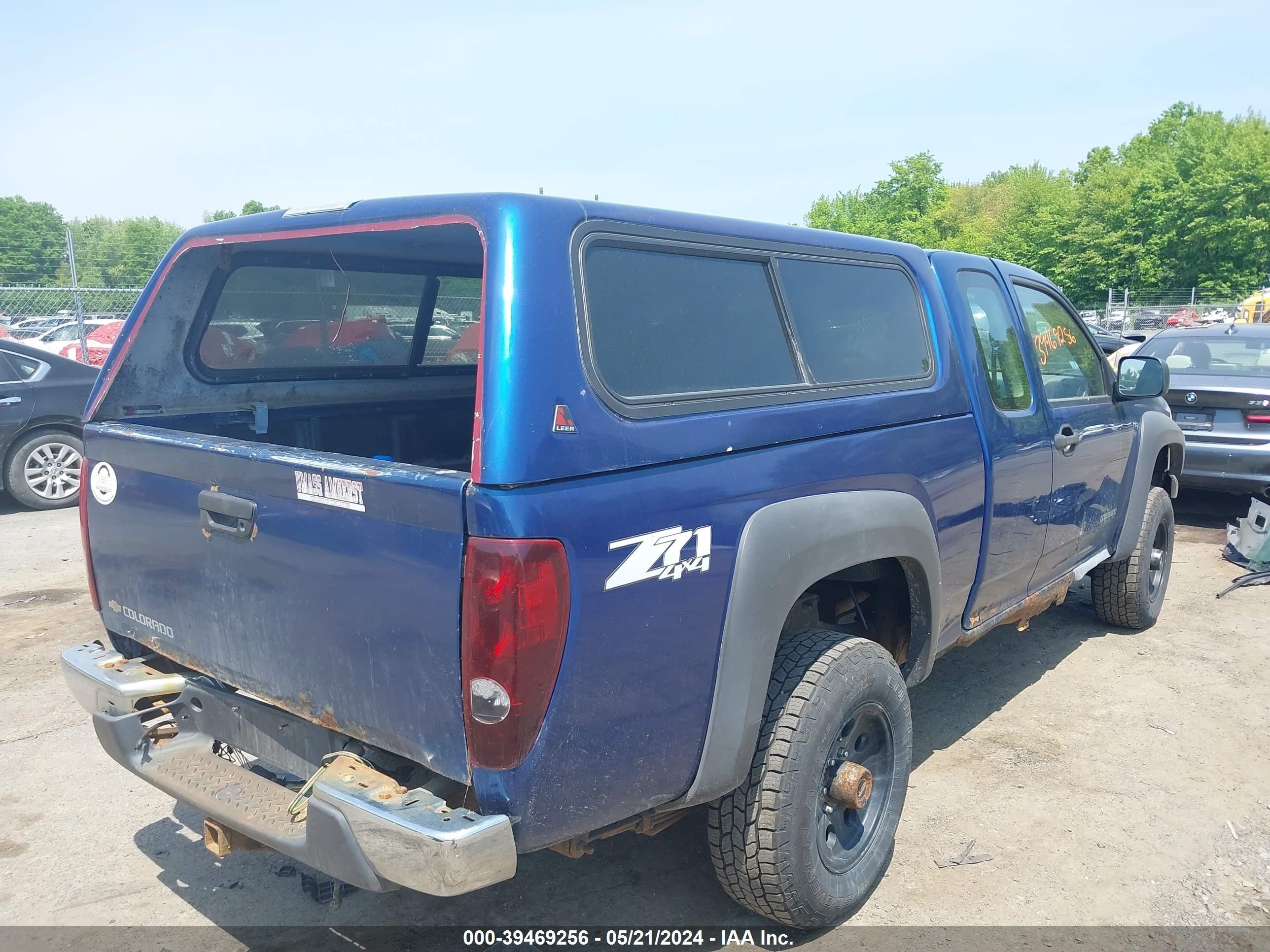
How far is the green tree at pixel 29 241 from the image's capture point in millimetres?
34688

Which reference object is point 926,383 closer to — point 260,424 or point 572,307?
point 572,307

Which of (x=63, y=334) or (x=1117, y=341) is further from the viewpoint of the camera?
(x=63, y=334)

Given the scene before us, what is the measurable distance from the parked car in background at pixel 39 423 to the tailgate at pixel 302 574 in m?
6.53

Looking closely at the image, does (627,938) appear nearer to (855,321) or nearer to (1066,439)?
(855,321)

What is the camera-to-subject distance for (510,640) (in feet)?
6.57

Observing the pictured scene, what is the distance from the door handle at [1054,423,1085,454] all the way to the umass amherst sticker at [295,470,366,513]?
10.0 feet

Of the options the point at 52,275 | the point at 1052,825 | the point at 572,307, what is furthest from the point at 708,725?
the point at 52,275

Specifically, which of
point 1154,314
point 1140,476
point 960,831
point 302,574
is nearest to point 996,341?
point 1140,476

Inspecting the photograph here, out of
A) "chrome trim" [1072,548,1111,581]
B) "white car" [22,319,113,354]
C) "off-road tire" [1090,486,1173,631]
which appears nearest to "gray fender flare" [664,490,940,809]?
"chrome trim" [1072,548,1111,581]

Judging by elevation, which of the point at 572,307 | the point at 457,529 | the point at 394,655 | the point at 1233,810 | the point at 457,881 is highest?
the point at 572,307

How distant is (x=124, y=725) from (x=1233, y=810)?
3776 mm

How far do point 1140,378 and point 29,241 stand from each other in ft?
234

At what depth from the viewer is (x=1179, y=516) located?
851 cm

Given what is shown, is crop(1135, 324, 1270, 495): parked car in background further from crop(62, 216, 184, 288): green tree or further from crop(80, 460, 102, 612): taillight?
crop(62, 216, 184, 288): green tree
